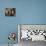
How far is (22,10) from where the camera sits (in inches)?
128

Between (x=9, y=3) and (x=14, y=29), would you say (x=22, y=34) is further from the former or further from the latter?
(x=9, y=3)

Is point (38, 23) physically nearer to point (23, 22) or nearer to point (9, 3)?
point (23, 22)

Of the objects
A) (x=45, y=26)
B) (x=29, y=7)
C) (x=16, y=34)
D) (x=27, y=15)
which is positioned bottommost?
(x=16, y=34)

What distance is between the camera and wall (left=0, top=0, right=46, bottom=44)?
3.22 metres

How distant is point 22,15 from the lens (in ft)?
10.7

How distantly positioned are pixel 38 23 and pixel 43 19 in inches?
6.6

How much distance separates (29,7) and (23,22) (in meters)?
0.41

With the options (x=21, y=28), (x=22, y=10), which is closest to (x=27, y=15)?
(x=22, y=10)

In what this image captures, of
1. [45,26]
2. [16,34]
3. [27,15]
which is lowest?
[16,34]

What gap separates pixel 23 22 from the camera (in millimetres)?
3242

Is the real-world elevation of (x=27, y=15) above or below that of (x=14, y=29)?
above

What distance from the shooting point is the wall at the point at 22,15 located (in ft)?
10.6

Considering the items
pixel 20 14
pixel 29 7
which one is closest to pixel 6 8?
pixel 20 14

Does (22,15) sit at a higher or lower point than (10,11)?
lower
